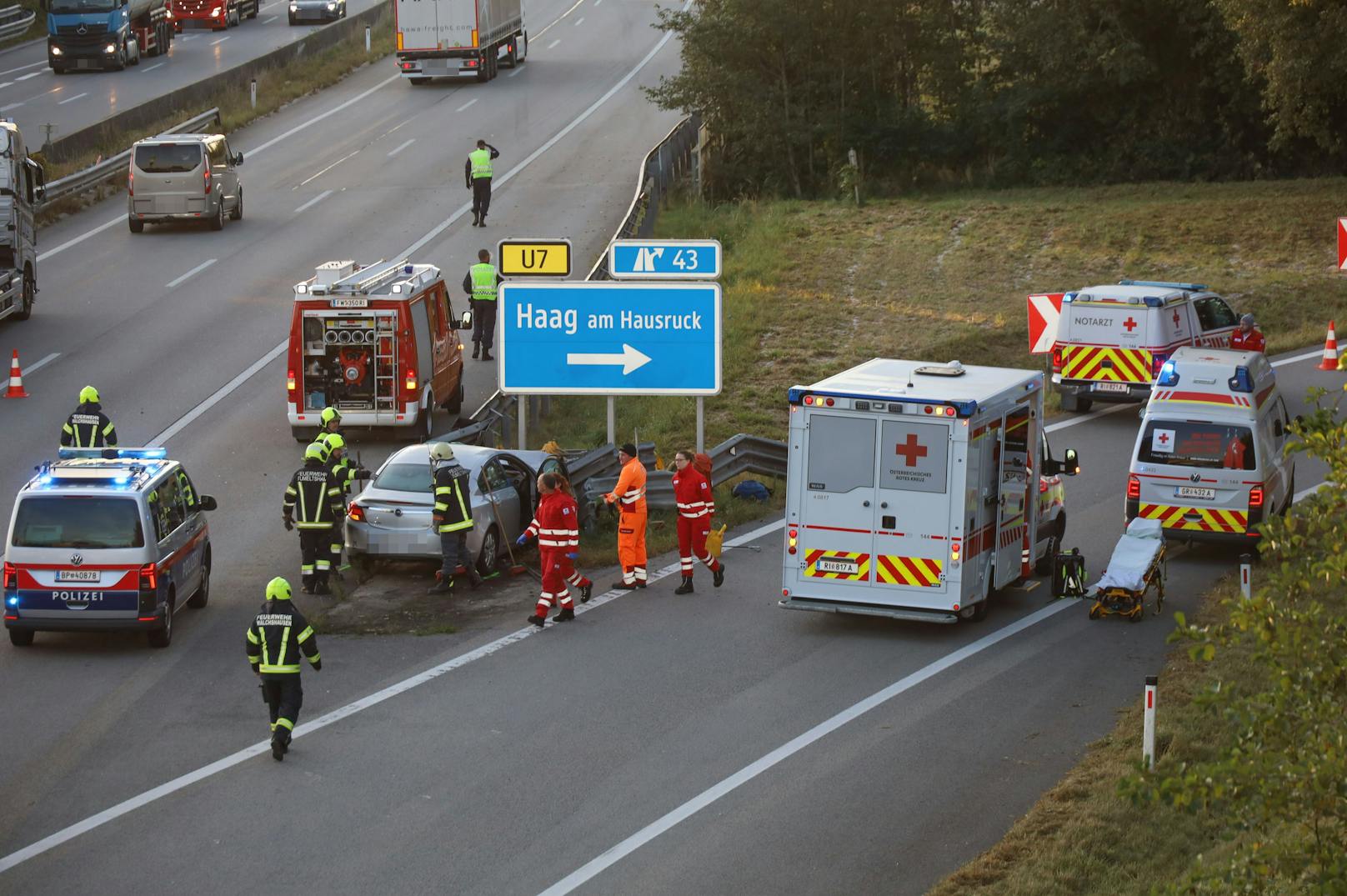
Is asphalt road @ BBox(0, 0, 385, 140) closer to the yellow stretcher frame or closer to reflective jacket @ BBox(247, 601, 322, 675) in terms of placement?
reflective jacket @ BBox(247, 601, 322, 675)

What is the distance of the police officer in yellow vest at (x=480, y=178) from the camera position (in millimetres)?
36844

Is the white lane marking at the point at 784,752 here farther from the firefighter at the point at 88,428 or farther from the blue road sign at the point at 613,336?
the firefighter at the point at 88,428

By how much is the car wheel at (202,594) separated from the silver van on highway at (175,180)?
69.4 feet

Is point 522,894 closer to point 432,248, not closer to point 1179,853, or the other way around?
point 1179,853

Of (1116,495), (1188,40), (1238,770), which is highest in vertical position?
(1188,40)

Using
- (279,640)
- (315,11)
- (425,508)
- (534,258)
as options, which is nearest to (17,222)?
(534,258)

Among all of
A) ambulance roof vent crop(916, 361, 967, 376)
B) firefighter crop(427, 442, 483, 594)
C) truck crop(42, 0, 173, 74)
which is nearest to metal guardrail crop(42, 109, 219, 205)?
truck crop(42, 0, 173, 74)

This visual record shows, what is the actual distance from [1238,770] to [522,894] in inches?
206

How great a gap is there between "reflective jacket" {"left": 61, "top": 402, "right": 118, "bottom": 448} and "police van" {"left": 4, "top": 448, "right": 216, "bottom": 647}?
3516mm

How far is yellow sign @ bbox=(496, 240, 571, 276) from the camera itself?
22.8 metres

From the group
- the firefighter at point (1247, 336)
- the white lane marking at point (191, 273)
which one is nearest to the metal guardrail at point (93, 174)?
the white lane marking at point (191, 273)

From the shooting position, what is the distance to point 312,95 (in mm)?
55438

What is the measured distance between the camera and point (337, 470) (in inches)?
738

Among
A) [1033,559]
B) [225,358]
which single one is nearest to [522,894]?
[1033,559]
